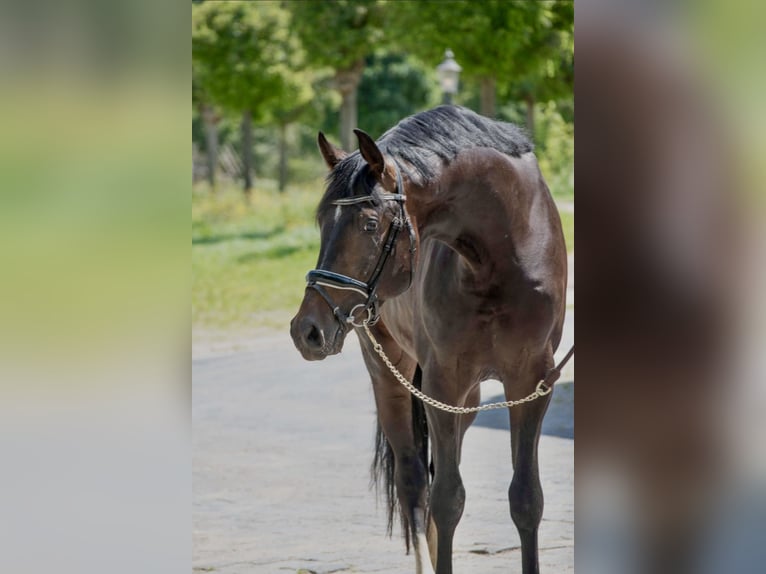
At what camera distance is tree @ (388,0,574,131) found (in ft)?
39.9

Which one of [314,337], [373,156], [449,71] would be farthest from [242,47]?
[314,337]


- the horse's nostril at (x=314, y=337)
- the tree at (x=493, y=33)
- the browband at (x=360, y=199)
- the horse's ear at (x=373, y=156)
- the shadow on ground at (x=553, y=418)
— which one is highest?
the horse's ear at (x=373, y=156)

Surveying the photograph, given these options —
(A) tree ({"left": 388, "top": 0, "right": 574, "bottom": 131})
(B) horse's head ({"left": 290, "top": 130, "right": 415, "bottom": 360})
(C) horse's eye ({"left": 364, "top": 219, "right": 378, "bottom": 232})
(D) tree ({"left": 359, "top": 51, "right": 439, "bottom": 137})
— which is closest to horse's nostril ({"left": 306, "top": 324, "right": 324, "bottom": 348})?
(B) horse's head ({"left": 290, "top": 130, "right": 415, "bottom": 360})

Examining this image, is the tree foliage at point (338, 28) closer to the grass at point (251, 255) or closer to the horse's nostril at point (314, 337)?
the grass at point (251, 255)

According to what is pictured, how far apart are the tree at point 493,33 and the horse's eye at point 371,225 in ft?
32.4

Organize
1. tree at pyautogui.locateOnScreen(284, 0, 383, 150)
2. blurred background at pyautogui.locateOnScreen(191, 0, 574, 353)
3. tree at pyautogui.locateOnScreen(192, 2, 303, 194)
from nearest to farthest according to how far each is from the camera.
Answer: blurred background at pyautogui.locateOnScreen(191, 0, 574, 353)
tree at pyautogui.locateOnScreen(284, 0, 383, 150)
tree at pyautogui.locateOnScreen(192, 2, 303, 194)

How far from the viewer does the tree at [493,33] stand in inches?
479

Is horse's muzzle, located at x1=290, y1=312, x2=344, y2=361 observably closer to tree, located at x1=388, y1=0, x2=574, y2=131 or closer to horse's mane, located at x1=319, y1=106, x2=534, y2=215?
horse's mane, located at x1=319, y1=106, x2=534, y2=215

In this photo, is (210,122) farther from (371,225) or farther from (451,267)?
(371,225)

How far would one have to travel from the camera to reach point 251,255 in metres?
15.7
